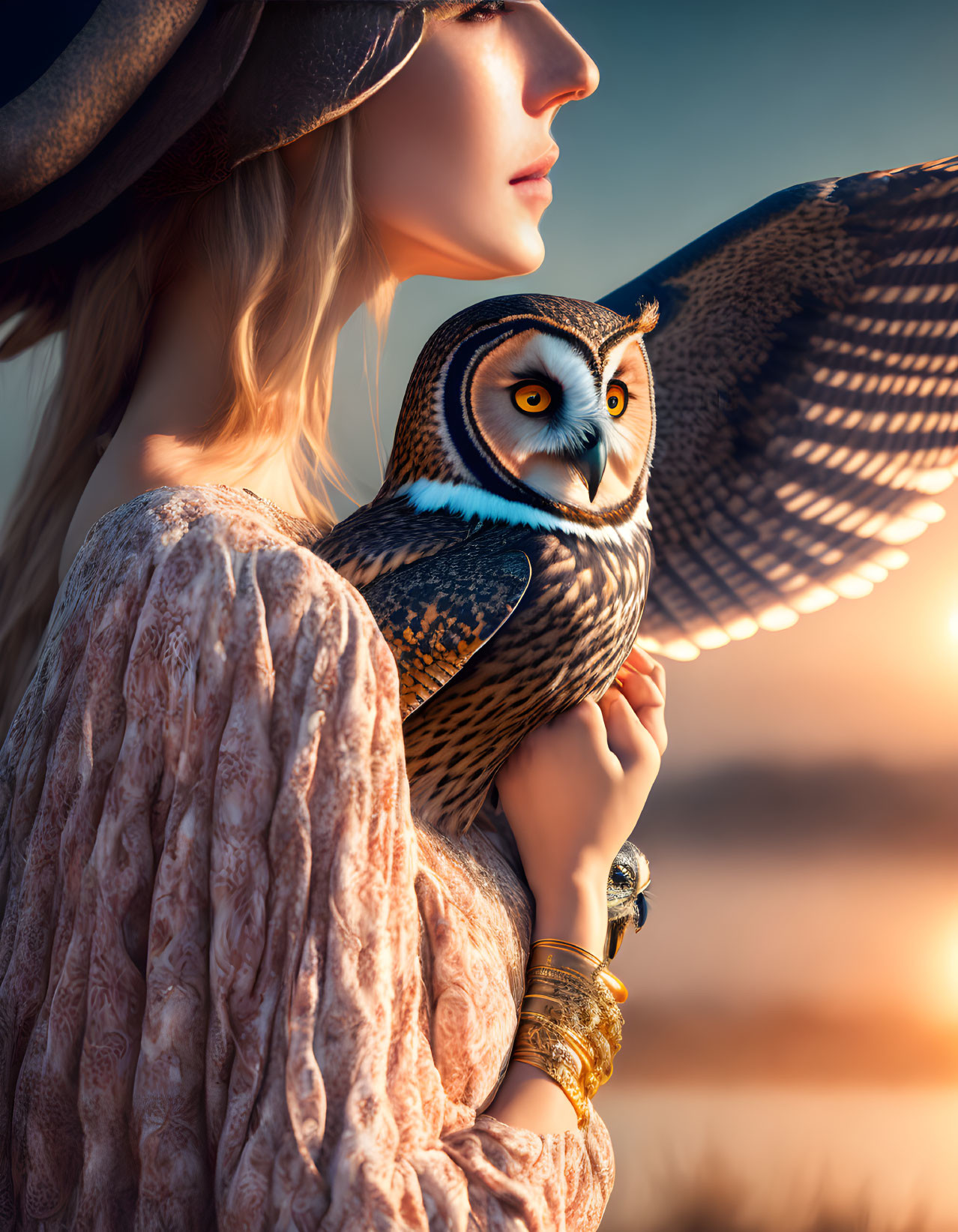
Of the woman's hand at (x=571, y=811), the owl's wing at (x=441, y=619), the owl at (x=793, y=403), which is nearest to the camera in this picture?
the owl's wing at (x=441, y=619)

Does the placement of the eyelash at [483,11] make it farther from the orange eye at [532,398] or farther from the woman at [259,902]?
the orange eye at [532,398]

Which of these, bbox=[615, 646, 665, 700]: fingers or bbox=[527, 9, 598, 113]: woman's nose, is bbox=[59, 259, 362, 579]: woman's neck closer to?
bbox=[527, 9, 598, 113]: woman's nose

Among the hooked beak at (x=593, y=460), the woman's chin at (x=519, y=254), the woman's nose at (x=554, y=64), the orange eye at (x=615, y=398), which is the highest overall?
the woman's nose at (x=554, y=64)

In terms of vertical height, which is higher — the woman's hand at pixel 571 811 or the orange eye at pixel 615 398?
the orange eye at pixel 615 398

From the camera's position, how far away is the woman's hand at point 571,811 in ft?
2.66

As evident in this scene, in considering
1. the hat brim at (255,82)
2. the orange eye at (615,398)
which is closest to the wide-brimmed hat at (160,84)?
the hat brim at (255,82)

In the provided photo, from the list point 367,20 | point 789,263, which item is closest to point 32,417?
point 367,20

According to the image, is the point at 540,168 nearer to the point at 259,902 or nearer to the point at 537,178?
the point at 537,178

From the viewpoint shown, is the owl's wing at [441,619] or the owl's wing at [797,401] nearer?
the owl's wing at [441,619]

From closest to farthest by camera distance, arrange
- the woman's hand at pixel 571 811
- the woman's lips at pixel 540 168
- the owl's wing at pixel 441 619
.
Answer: the owl's wing at pixel 441 619 → the woman's hand at pixel 571 811 → the woman's lips at pixel 540 168

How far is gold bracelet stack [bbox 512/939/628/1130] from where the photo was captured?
73 centimetres

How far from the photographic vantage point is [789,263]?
4.22 feet

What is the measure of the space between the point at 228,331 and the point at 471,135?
0.99 ft

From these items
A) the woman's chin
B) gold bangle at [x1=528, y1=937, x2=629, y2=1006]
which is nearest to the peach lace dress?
gold bangle at [x1=528, y1=937, x2=629, y2=1006]
